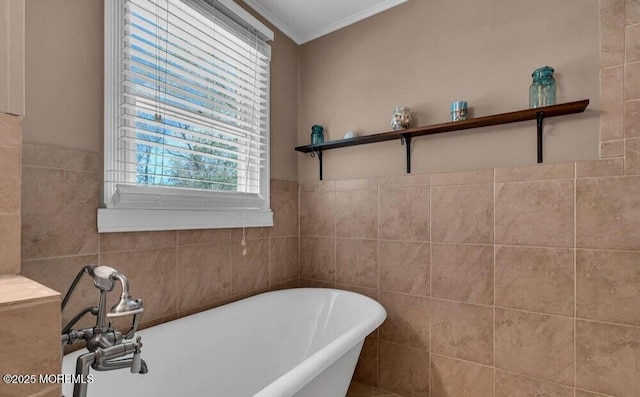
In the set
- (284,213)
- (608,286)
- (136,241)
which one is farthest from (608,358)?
(136,241)

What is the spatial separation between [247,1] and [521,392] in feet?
8.46

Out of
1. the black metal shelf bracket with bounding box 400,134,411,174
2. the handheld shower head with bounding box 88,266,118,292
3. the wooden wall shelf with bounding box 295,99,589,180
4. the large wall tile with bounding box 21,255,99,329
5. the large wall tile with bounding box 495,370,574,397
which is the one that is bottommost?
the large wall tile with bounding box 495,370,574,397

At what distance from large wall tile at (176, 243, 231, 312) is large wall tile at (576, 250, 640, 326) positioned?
1.71 meters

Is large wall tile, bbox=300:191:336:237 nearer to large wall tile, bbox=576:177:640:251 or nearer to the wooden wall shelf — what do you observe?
the wooden wall shelf

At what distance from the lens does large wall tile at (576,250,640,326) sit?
1.28 meters

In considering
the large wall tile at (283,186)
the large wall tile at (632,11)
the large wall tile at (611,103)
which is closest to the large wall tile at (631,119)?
the large wall tile at (611,103)

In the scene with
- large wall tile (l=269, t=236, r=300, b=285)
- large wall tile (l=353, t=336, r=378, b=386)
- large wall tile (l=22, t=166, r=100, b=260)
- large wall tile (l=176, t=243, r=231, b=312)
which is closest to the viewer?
large wall tile (l=22, t=166, r=100, b=260)

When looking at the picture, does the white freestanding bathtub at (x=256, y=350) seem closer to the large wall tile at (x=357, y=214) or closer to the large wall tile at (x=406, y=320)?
the large wall tile at (x=406, y=320)

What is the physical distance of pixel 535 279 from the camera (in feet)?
4.80

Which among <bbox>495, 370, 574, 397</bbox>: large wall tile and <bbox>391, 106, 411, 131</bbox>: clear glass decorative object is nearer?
<bbox>495, 370, 574, 397</bbox>: large wall tile

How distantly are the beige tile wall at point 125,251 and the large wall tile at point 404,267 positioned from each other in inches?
27.9

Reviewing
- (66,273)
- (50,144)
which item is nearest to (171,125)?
(50,144)

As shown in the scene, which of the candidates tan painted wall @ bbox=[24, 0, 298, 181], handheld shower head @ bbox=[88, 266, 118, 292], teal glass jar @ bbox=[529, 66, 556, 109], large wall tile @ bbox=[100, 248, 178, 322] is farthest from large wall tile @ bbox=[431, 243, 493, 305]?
tan painted wall @ bbox=[24, 0, 298, 181]

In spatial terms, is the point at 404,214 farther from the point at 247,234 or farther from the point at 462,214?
the point at 247,234
